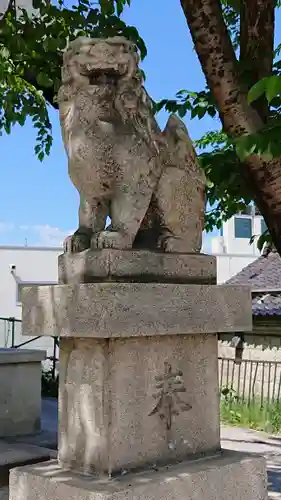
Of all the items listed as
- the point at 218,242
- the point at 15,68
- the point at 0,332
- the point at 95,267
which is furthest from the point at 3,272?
→ the point at 95,267

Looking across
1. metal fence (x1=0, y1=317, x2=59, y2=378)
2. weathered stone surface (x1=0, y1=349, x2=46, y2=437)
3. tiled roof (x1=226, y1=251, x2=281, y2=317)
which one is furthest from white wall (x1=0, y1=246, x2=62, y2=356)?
weathered stone surface (x1=0, y1=349, x2=46, y2=437)

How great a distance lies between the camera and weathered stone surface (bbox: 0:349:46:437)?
7.09 m

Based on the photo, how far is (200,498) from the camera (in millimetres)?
3012

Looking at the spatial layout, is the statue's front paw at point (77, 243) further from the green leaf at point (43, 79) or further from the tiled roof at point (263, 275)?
the tiled roof at point (263, 275)

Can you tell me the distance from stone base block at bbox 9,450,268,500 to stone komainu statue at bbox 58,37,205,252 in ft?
3.51

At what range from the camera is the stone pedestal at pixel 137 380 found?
282cm

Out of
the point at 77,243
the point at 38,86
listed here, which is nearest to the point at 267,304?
the point at 38,86

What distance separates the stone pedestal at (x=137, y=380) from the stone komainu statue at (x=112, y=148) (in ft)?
0.66

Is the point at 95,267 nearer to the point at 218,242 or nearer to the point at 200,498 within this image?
the point at 200,498

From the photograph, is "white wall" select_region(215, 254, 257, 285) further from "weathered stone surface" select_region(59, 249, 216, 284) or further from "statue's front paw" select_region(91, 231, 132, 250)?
"statue's front paw" select_region(91, 231, 132, 250)

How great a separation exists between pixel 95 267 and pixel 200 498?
3.97 feet

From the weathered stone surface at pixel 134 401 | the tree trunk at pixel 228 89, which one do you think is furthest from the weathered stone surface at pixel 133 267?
the tree trunk at pixel 228 89

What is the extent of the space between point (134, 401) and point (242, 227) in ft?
72.2

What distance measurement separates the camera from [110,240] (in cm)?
300
